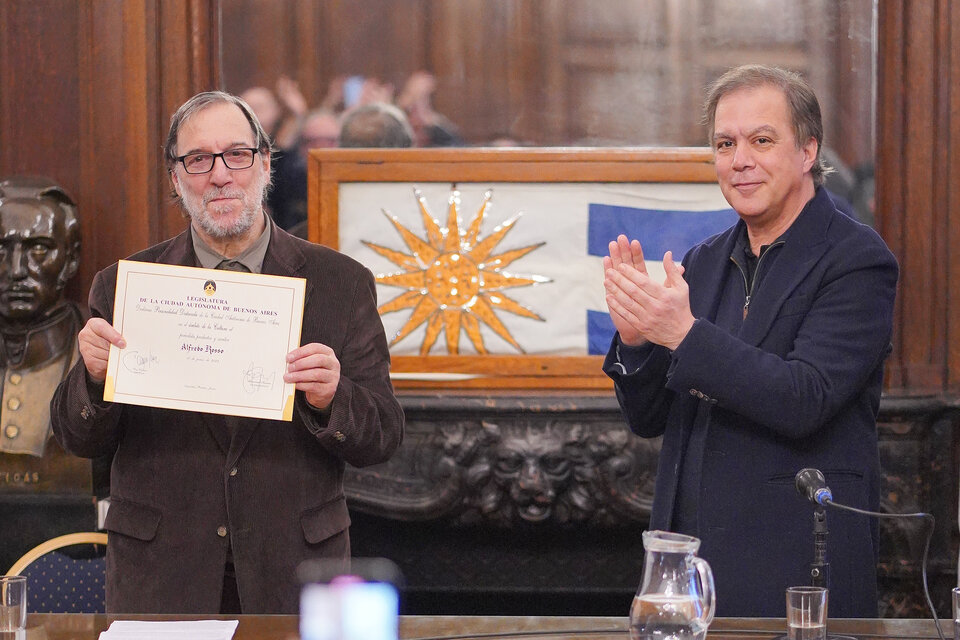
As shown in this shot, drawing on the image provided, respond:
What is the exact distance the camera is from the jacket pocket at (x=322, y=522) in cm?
219

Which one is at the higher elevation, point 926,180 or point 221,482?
point 926,180

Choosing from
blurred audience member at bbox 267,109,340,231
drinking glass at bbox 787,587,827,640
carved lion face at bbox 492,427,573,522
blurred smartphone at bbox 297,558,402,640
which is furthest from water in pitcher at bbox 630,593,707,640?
blurred audience member at bbox 267,109,340,231

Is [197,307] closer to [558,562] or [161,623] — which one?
[161,623]

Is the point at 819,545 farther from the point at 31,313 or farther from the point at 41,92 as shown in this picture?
the point at 41,92

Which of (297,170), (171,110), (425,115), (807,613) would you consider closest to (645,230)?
(425,115)

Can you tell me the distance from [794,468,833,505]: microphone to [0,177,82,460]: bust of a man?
2.36 m

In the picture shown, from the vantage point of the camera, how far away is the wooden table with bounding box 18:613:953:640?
1.72 meters

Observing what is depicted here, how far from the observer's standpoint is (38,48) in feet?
11.8

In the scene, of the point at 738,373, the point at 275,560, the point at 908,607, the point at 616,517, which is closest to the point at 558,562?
the point at 616,517

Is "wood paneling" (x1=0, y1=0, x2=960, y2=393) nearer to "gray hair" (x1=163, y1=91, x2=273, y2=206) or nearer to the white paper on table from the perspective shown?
"gray hair" (x1=163, y1=91, x2=273, y2=206)

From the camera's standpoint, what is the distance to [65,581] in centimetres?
271

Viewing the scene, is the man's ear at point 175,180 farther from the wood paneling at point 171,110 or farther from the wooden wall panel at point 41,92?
the wooden wall panel at point 41,92
